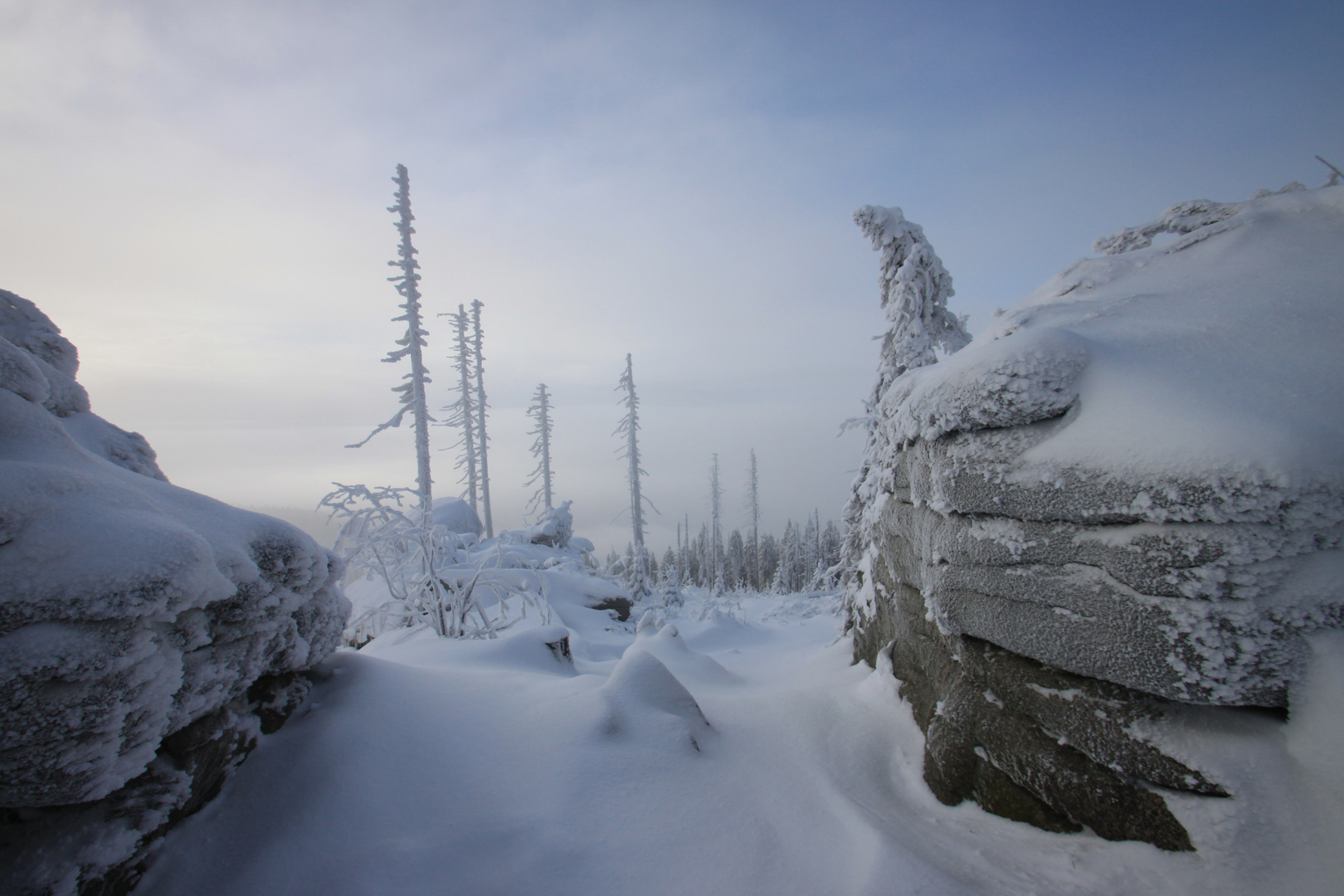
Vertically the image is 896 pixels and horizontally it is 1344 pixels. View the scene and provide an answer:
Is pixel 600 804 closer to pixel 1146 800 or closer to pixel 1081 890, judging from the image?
pixel 1081 890

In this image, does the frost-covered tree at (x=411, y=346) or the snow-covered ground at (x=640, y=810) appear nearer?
the snow-covered ground at (x=640, y=810)

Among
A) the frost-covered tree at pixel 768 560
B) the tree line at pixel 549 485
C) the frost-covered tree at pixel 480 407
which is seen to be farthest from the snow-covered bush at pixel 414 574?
the frost-covered tree at pixel 768 560

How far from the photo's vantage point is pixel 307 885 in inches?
90.5

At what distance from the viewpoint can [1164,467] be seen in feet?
8.96

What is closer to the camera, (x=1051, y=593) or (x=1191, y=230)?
(x=1051, y=593)

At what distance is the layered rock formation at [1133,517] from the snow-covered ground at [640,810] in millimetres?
218

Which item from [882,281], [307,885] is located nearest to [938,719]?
[307,885]

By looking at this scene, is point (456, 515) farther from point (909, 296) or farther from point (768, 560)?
point (768, 560)

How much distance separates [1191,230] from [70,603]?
25.5 ft

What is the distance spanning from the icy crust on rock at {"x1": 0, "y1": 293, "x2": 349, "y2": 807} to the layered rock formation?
14.6 ft

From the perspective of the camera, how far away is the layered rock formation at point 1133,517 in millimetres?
2516

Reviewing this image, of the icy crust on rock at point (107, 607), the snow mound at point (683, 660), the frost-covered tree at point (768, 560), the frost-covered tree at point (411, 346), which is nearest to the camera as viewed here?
the icy crust on rock at point (107, 607)

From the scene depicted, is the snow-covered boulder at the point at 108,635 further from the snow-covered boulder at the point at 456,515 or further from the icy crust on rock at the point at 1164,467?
the snow-covered boulder at the point at 456,515

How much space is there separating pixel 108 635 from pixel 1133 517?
491 centimetres
